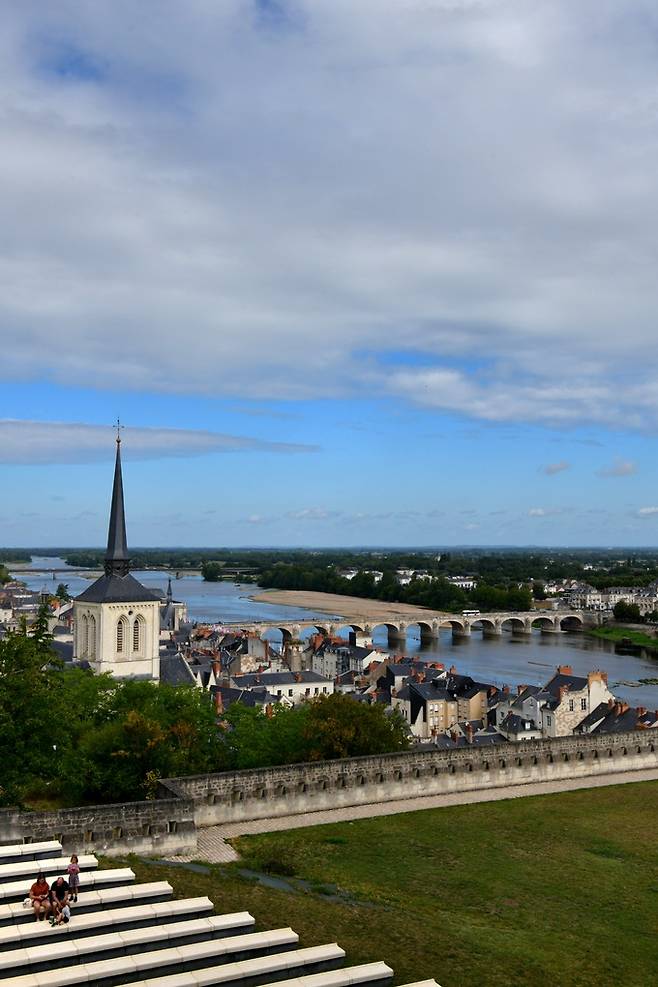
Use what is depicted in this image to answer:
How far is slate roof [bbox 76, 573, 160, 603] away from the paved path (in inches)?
838

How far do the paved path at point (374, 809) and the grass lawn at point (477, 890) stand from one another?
43 cm

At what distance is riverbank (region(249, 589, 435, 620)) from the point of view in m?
128

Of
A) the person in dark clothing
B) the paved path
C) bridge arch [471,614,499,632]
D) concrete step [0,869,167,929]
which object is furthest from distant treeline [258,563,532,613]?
the person in dark clothing

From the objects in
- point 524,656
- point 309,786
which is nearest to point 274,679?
point 309,786

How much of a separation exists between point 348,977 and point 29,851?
6.67m

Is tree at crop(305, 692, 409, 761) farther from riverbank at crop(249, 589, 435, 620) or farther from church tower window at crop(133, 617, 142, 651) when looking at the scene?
riverbank at crop(249, 589, 435, 620)

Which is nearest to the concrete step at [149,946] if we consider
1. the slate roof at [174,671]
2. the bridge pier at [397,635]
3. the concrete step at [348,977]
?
the concrete step at [348,977]

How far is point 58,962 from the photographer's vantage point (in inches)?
463

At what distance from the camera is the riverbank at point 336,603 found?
127938 millimetres

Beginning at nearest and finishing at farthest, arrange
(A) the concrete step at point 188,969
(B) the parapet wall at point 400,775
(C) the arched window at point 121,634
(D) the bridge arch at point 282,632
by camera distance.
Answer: (A) the concrete step at point 188,969 → (B) the parapet wall at point 400,775 → (C) the arched window at point 121,634 → (D) the bridge arch at point 282,632

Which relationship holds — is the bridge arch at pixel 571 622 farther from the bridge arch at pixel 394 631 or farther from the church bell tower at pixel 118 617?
the church bell tower at pixel 118 617

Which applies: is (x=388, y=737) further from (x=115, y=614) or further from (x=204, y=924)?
(x=115, y=614)

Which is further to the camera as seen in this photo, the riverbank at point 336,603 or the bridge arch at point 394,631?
the riverbank at point 336,603

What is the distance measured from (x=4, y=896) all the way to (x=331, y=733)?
11428 mm
